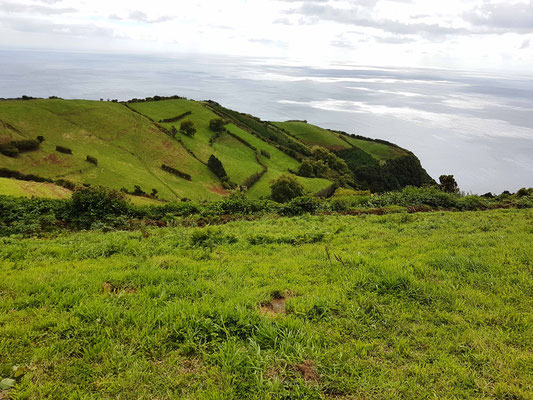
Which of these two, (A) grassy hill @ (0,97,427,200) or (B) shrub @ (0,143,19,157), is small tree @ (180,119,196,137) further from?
(B) shrub @ (0,143,19,157)

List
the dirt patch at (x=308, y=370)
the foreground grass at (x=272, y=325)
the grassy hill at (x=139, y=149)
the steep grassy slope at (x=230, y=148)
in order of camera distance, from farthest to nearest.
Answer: the steep grassy slope at (x=230, y=148)
the grassy hill at (x=139, y=149)
the dirt patch at (x=308, y=370)
the foreground grass at (x=272, y=325)

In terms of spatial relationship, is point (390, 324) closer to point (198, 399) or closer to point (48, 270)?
point (198, 399)

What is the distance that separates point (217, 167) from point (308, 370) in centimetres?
5971

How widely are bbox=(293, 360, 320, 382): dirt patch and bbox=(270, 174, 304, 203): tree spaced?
50.4 metres

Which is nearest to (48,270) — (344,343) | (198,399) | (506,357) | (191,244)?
(191,244)

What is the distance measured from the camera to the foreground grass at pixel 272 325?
422 centimetres

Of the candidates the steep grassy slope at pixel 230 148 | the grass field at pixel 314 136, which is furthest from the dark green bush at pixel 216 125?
the grass field at pixel 314 136

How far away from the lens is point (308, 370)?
446 cm

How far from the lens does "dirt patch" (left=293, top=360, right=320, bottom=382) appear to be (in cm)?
434

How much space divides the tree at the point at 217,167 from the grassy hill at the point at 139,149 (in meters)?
1.18

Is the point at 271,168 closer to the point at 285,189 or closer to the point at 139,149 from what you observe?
the point at 285,189

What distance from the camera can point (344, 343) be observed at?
16.8 ft

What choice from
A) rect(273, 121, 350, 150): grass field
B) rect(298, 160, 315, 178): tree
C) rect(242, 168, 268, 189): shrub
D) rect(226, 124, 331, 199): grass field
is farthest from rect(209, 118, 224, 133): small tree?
rect(273, 121, 350, 150): grass field

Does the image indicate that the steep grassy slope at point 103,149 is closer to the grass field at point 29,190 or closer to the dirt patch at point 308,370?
the grass field at point 29,190
